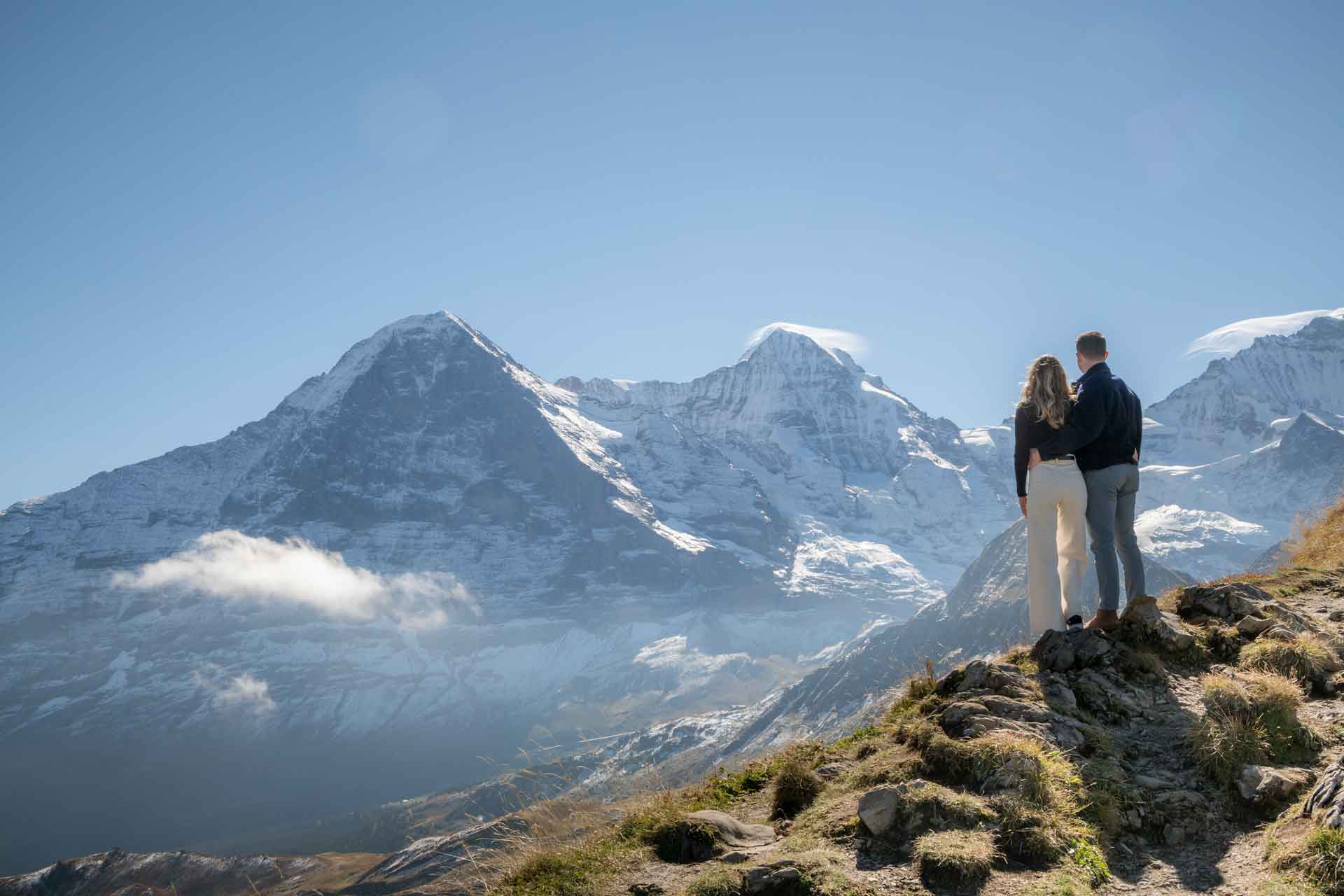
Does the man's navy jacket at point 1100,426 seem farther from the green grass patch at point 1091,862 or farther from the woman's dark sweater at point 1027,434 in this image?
the green grass patch at point 1091,862

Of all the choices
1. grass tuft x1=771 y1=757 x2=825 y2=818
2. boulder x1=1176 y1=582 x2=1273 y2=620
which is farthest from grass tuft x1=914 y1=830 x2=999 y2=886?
boulder x1=1176 y1=582 x2=1273 y2=620

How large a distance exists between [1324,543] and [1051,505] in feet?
35.0

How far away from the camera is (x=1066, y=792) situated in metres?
7.66

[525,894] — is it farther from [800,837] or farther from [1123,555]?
[1123,555]

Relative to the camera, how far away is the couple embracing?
37.9 feet

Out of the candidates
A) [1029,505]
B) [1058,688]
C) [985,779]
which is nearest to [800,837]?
[985,779]

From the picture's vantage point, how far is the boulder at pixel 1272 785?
7.50 m

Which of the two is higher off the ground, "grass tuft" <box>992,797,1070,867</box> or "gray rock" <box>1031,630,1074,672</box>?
"gray rock" <box>1031,630,1074,672</box>

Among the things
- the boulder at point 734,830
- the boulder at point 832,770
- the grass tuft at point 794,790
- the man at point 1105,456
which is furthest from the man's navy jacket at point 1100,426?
the boulder at point 734,830

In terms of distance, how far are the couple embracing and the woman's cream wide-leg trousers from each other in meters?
0.01

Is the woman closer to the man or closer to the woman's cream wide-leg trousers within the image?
the woman's cream wide-leg trousers

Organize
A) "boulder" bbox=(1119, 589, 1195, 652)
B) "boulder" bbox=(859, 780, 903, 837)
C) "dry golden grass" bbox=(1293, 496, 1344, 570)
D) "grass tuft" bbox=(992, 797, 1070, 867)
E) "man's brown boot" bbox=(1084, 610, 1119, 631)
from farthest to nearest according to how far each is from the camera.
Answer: "dry golden grass" bbox=(1293, 496, 1344, 570)
"man's brown boot" bbox=(1084, 610, 1119, 631)
"boulder" bbox=(1119, 589, 1195, 652)
"boulder" bbox=(859, 780, 903, 837)
"grass tuft" bbox=(992, 797, 1070, 867)

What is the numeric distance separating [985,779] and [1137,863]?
1.31 metres

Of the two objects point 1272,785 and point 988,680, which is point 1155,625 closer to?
point 988,680
